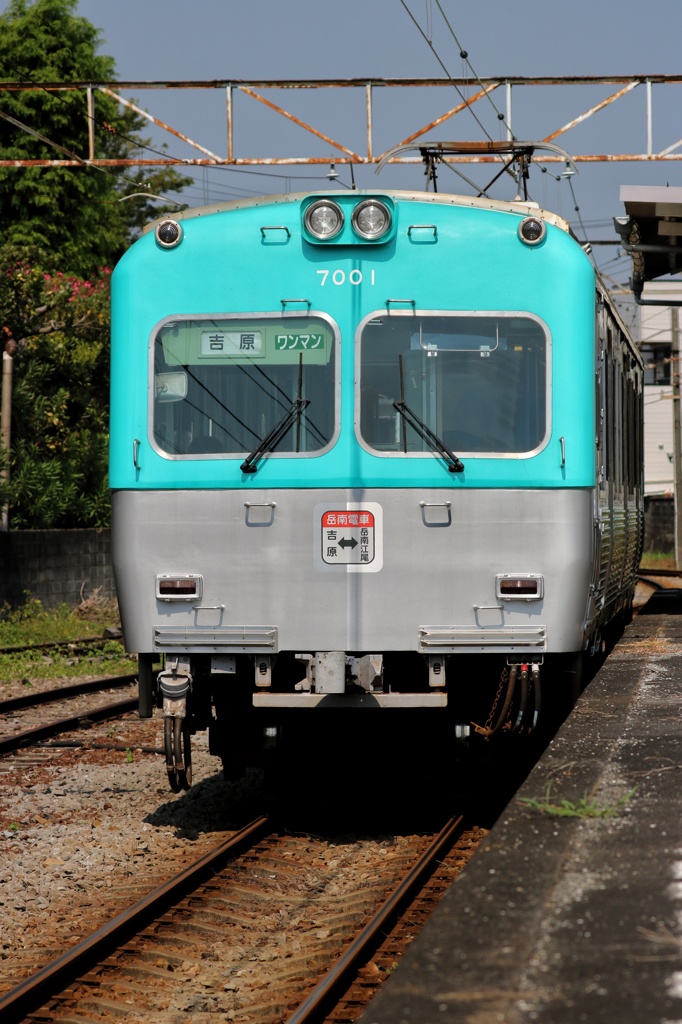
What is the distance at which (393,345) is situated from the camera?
24.8 feet

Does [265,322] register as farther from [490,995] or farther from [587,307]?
[490,995]

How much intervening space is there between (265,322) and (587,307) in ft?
Result: 5.84

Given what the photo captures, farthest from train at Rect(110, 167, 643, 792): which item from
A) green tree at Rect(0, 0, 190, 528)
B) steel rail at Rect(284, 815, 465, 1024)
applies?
green tree at Rect(0, 0, 190, 528)

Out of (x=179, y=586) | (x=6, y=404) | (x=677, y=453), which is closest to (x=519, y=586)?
(x=179, y=586)

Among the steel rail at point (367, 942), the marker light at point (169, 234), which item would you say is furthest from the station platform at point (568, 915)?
the marker light at point (169, 234)

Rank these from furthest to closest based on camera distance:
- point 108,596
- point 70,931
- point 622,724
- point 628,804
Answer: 1. point 108,596
2. point 622,724
3. point 70,931
4. point 628,804

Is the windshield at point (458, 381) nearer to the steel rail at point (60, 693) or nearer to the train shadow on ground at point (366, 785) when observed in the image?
the train shadow on ground at point (366, 785)

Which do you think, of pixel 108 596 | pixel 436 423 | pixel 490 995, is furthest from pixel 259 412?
pixel 108 596

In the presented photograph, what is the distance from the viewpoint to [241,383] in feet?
25.1

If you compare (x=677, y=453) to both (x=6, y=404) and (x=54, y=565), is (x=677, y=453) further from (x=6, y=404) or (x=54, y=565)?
(x=6, y=404)

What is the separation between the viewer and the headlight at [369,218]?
25.0 ft

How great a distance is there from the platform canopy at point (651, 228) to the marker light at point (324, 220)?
5084 mm

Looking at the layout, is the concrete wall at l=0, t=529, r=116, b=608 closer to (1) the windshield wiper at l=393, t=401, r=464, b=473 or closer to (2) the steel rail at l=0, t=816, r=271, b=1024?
(2) the steel rail at l=0, t=816, r=271, b=1024

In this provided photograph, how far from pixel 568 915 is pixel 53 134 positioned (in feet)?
117
